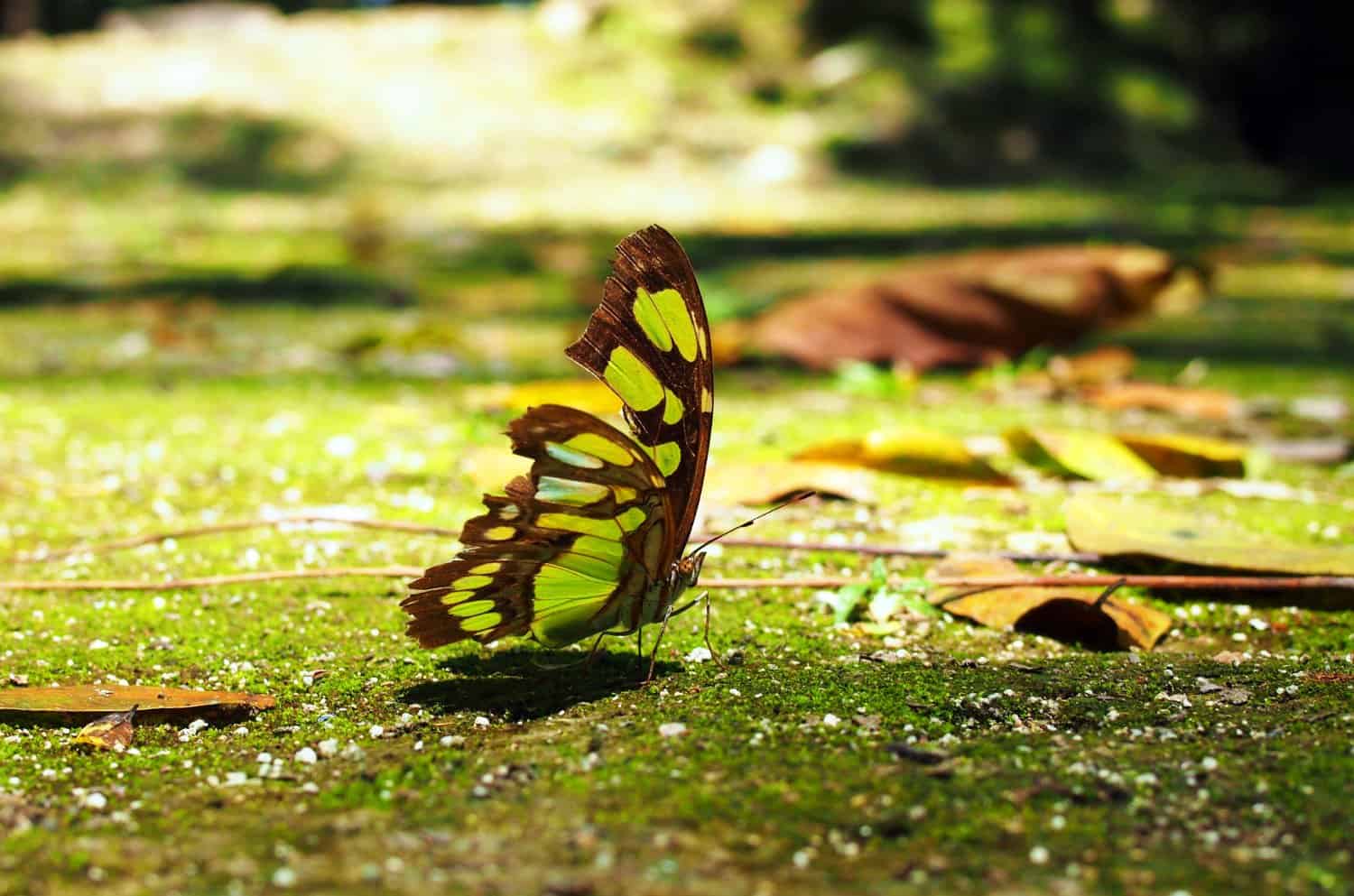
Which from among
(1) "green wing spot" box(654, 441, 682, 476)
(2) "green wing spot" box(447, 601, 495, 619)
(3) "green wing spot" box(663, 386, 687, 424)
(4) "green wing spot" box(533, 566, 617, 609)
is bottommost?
(2) "green wing spot" box(447, 601, 495, 619)

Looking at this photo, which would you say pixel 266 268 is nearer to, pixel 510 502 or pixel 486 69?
pixel 486 69

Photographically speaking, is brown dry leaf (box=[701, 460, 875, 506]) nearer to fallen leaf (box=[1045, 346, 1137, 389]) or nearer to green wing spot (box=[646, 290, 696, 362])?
green wing spot (box=[646, 290, 696, 362])

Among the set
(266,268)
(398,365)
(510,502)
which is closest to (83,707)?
(510,502)

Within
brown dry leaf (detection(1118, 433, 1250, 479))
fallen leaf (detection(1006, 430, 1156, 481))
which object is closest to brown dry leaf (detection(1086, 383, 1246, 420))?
brown dry leaf (detection(1118, 433, 1250, 479))

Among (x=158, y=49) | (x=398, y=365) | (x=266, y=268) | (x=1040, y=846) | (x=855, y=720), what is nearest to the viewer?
(x=1040, y=846)

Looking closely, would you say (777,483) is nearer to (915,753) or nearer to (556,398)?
(556,398)

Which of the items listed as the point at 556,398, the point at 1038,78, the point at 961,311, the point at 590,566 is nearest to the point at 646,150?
the point at 1038,78

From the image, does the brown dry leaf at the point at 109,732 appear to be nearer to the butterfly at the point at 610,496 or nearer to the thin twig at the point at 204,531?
the butterfly at the point at 610,496
